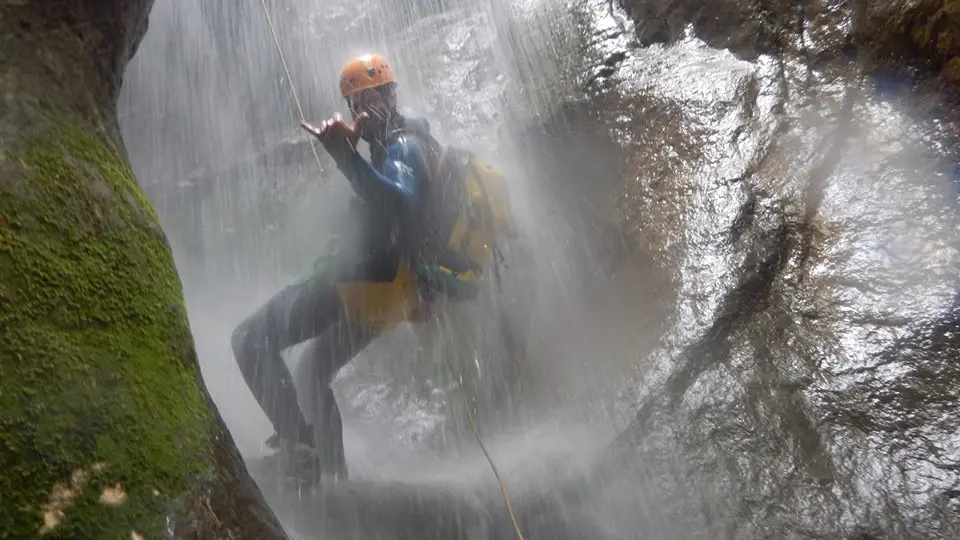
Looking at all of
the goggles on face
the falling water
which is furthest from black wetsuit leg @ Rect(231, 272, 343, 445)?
the goggles on face

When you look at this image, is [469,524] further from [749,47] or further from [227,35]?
[227,35]

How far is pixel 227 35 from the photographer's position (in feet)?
35.2

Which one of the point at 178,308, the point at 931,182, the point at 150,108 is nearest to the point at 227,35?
the point at 150,108

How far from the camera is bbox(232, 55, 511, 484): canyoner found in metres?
4.48

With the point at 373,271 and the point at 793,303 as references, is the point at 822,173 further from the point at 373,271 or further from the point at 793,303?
the point at 373,271

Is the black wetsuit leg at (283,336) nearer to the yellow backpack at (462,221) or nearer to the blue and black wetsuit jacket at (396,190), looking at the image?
the blue and black wetsuit jacket at (396,190)

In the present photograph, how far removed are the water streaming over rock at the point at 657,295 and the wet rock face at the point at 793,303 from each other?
0.01 meters

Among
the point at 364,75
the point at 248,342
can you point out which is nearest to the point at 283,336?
the point at 248,342

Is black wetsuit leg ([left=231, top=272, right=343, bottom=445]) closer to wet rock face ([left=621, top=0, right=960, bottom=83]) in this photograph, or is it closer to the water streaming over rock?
the water streaming over rock

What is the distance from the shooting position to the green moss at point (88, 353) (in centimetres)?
202

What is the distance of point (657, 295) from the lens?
4.75 meters

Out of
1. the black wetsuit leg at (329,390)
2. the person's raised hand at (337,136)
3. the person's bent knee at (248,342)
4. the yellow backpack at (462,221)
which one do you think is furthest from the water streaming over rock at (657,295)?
the person's raised hand at (337,136)

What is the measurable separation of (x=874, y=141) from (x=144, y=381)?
4550 millimetres

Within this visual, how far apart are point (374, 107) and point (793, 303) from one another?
10.2 feet
